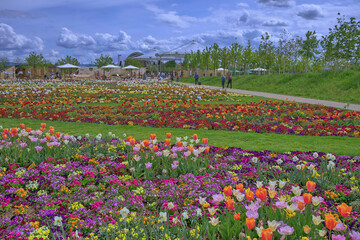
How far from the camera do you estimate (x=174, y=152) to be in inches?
210

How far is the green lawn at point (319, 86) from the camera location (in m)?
20.4

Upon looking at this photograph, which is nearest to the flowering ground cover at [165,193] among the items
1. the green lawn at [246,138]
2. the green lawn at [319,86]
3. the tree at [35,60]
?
the green lawn at [246,138]

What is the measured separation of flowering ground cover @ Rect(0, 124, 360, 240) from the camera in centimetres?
300

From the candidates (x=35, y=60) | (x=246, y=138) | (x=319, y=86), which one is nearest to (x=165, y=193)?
(x=246, y=138)

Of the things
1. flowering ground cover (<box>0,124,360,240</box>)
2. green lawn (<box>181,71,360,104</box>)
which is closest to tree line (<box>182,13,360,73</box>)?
green lawn (<box>181,71,360,104</box>)

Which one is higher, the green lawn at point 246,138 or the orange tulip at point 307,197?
the orange tulip at point 307,197

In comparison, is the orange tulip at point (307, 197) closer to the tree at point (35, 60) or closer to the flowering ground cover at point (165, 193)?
the flowering ground cover at point (165, 193)

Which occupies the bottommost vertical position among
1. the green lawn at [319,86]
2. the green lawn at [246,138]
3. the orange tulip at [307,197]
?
the green lawn at [246,138]

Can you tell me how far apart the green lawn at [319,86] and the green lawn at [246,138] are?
12.2 m

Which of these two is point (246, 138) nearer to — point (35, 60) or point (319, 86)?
point (319, 86)

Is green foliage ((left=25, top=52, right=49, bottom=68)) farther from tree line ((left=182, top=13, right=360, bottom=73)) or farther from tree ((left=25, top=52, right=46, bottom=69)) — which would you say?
tree line ((left=182, top=13, right=360, bottom=73))

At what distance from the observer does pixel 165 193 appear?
14.2 ft

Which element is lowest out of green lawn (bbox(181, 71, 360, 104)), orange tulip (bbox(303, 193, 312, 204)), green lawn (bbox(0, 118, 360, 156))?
green lawn (bbox(0, 118, 360, 156))

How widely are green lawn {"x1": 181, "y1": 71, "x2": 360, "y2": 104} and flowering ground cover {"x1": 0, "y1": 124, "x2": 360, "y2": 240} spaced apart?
1595 centimetres
